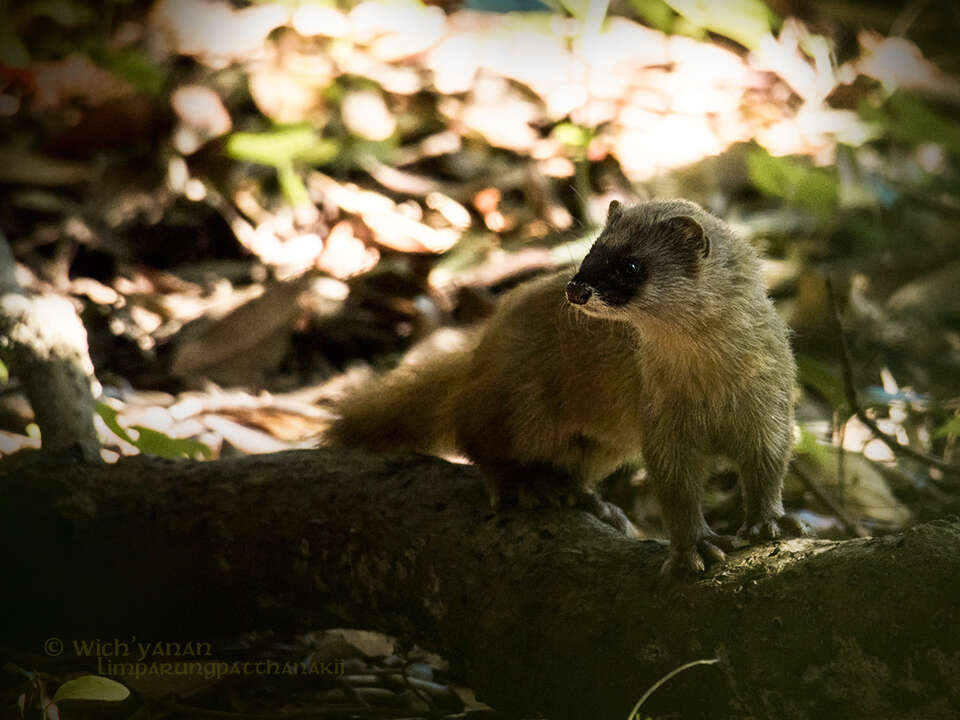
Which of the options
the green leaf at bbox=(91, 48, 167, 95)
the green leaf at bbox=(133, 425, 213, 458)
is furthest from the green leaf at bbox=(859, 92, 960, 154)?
the green leaf at bbox=(91, 48, 167, 95)

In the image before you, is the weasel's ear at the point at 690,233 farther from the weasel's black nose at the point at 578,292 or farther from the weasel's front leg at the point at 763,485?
the weasel's front leg at the point at 763,485

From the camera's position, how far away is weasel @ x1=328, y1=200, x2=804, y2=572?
217cm

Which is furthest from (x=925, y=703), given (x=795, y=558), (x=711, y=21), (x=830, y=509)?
(x=711, y=21)

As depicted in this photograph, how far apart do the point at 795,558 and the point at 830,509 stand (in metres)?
1.22

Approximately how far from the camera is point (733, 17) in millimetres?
4664

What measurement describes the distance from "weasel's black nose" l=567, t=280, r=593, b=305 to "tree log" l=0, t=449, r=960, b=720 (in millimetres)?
422

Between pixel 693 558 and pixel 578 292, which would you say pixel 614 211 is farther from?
pixel 693 558

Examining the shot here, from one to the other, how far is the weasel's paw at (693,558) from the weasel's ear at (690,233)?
63 centimetres

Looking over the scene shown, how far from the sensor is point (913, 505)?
3004 millimetres

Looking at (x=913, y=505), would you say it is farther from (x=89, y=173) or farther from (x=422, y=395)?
(x=89, y=173)

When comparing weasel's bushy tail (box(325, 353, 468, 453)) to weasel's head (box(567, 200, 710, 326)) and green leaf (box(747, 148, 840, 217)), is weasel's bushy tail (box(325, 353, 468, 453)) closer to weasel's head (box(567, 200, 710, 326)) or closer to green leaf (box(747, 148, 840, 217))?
weasel's head (box(567, 200, 710, 326))

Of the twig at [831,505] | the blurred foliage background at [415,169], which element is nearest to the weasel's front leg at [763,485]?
the twig at [831,505]

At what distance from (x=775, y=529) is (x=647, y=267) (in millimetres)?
560

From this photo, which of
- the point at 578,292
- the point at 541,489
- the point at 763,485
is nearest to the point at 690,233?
the point at 578,292
